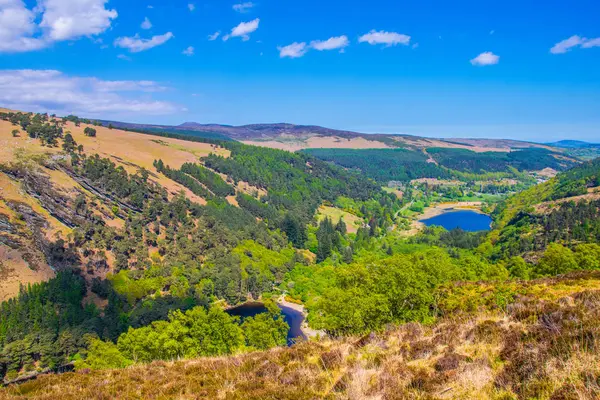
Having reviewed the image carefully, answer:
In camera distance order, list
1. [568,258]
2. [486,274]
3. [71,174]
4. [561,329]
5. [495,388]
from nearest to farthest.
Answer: [495,388]
[561,329]
[568,258]
[486,274]
[71,174]

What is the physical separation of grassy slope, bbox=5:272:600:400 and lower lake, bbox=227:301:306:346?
7209 cm

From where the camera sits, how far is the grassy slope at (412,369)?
31.5 ft

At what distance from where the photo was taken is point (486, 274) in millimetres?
67125

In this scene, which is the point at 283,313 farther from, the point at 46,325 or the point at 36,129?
the point at 36,129

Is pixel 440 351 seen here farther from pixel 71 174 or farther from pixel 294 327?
pixel 71 174

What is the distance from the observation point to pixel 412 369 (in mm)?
12008

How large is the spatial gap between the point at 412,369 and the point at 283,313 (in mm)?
88539

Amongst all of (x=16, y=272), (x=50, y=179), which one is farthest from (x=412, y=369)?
(x=50, y=179)

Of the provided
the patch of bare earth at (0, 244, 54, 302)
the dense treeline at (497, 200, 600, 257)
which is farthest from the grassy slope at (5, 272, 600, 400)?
the dense treeline at (497, 200, 600, 257)

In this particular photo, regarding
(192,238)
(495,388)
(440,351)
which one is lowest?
(192,238)

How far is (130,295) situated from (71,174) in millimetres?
59165

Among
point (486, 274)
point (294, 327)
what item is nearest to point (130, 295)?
point (294, 327)

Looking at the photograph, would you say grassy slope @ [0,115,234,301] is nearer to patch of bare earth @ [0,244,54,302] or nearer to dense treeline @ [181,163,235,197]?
patch of bare earth @ [0,244,54,302]

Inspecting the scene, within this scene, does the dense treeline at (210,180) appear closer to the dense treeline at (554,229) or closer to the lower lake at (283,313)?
the lower lake at (283,313)
